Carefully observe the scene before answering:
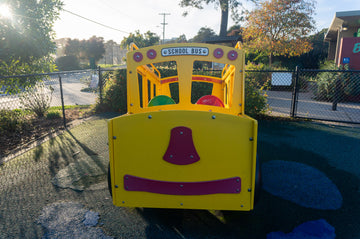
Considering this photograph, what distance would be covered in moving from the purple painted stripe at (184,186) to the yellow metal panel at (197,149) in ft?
0.13

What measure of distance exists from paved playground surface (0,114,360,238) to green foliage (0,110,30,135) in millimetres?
1445

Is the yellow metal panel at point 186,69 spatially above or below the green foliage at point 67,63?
below

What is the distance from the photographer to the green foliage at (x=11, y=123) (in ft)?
18.8

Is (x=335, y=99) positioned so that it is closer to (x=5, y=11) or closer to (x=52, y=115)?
(x=52, y=115)

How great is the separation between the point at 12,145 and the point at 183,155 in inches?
179

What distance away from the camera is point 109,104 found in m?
8.38

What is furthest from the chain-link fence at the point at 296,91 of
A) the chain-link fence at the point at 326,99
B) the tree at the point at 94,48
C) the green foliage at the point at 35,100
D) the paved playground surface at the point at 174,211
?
the tree at the point at 94,48

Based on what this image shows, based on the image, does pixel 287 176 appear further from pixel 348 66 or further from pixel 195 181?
pixel 348 66

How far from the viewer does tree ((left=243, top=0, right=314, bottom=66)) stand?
15.5m

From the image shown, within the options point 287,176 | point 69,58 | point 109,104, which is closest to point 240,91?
point 287,176

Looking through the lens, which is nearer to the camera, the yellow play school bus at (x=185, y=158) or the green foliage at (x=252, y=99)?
the yellow play school bus at (x=185, y=158)

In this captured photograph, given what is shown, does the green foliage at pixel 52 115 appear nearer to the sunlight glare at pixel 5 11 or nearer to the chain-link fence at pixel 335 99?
the sunlight glare at pixel 5 11

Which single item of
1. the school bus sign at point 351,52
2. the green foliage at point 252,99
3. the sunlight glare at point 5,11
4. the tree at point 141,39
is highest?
the tree at point 141,39

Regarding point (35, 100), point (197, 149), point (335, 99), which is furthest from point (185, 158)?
point (335, 99)
